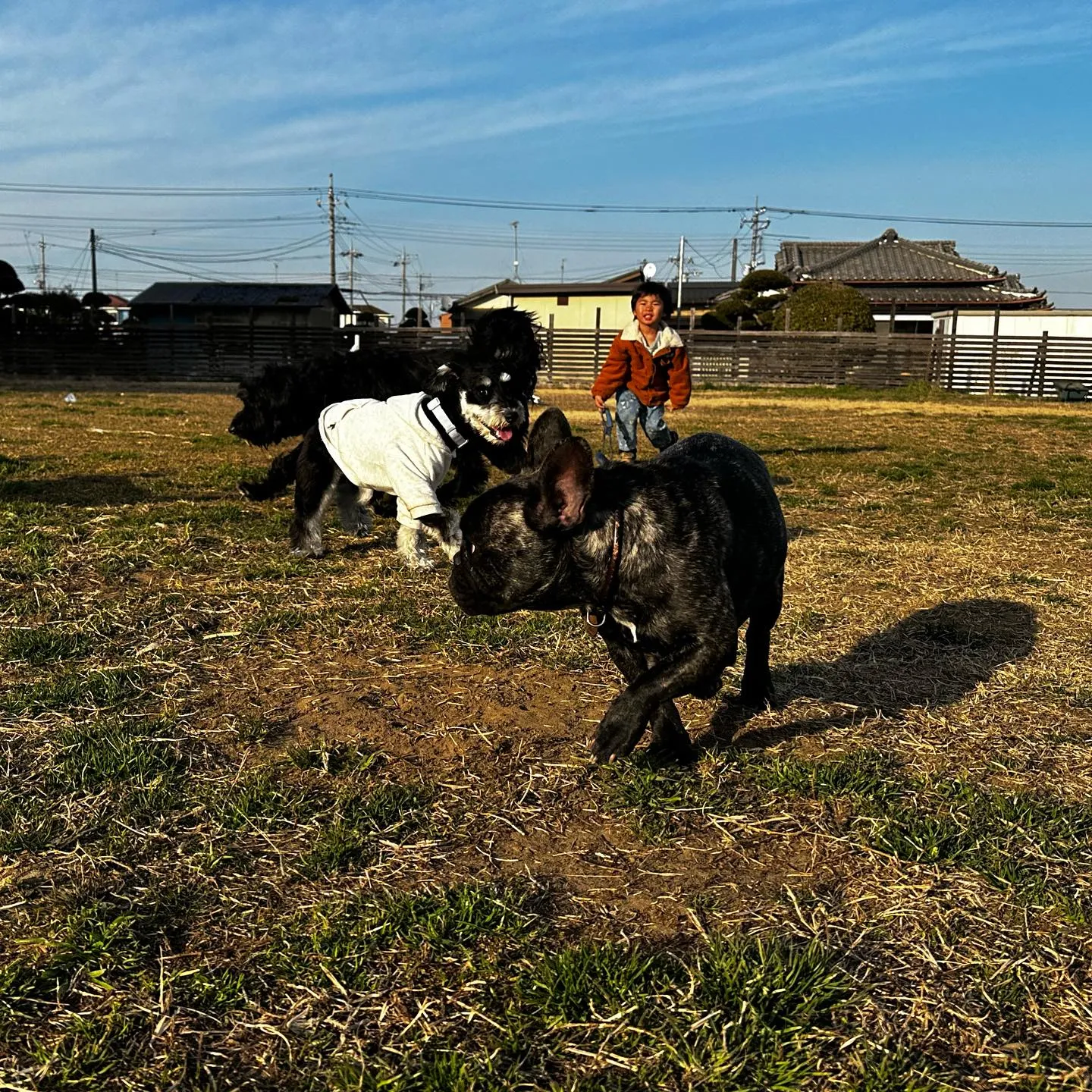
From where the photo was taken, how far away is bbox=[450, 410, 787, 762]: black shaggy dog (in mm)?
3479

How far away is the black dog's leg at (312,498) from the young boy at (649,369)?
3.31 metres

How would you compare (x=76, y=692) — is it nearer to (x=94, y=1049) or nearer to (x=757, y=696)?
(x=94, y=1049)

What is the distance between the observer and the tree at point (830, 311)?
41.2 meters

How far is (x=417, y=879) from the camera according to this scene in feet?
9.89

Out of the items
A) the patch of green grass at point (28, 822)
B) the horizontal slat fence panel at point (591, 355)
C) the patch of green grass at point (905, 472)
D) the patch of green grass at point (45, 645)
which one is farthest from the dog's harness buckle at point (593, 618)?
the horizontal slat fence panel at point (591, 355)

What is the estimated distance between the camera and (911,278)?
52.1 m

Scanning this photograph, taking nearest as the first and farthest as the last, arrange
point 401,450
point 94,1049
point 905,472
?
point 94,1049
point 401,450
point 905,472

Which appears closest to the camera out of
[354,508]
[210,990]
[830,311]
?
[210,990]

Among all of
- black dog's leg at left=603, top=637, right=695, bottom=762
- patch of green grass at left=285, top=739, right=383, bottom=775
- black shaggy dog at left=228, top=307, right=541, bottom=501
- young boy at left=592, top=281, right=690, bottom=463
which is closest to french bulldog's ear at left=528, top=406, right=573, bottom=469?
black dog's leg at left=603, top=637, right=695, bottom=762

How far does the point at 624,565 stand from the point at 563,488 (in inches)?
14.7

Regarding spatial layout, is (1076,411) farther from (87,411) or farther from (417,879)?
(417,879)

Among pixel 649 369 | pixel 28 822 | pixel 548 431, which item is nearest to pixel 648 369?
pixel 649 369

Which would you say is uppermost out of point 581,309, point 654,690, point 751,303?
point 581,309

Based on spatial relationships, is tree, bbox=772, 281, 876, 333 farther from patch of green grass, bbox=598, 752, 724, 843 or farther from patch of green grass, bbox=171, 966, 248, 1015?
patch of green grass, bbox=171, 966, 248, 1015
